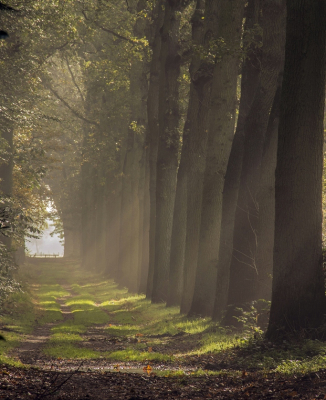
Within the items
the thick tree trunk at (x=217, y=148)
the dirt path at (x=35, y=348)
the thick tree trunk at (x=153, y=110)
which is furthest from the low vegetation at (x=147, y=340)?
the thick tree trunk at (x=153, y=110)

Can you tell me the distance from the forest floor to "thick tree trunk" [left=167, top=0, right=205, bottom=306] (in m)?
1.15

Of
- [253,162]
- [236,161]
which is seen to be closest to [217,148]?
[236,161]

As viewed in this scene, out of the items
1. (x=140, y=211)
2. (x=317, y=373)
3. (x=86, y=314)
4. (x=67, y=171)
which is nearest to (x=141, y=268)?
(x=140, y=211)

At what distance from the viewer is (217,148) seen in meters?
16.8

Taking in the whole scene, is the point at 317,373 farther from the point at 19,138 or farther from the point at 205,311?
the point at 19,138

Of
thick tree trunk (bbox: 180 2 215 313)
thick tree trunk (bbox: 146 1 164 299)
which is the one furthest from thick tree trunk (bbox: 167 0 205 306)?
thick tree trunk (bbox: 146 1 164 299)

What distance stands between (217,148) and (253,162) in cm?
275

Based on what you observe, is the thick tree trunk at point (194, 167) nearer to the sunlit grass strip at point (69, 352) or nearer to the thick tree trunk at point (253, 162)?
the thick tree trunk at point (253, 162)

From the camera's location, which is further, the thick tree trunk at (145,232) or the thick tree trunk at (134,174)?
the thick tree trunk at (145,232)

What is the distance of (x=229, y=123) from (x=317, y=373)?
1058 cm

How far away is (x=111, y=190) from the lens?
4219cm

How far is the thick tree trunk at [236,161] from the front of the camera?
15.0 m

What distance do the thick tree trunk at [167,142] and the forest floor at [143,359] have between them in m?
2.16

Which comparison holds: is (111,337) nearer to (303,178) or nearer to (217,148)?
(217,148)
